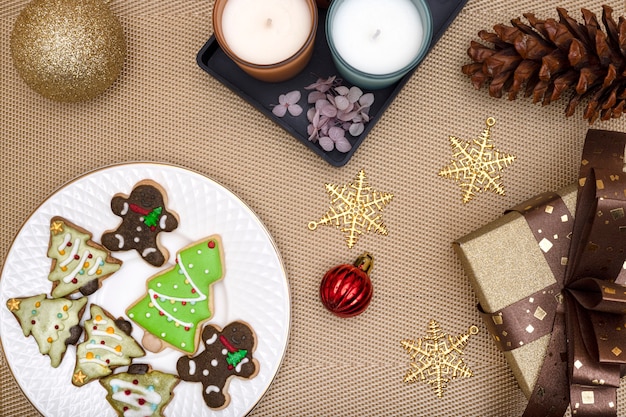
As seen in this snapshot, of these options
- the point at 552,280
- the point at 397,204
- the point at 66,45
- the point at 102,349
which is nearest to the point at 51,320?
the point at 102,349

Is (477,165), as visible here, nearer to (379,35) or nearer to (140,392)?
(379,35)

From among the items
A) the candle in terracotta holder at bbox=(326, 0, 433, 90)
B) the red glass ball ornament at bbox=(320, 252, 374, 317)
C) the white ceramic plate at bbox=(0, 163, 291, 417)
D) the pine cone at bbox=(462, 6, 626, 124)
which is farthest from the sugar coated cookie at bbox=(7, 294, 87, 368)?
the pine cone at bbox=(462, 6, 626, 124)

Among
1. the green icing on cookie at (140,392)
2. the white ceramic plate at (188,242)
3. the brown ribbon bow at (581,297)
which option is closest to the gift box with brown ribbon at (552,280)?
the brown ribbon bow at (581,297)

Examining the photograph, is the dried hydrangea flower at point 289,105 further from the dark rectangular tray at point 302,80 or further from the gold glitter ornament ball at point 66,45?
the gold glitter ornament ball at point 66,45

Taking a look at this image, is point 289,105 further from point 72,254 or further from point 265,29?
point 72,254

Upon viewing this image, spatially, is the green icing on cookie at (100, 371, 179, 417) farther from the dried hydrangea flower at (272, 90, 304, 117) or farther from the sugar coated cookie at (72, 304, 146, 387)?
the dried hydrangea flower at (272, 90, 304, 117)

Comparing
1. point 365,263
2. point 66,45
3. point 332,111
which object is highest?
point 66,45

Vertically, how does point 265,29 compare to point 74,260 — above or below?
above
